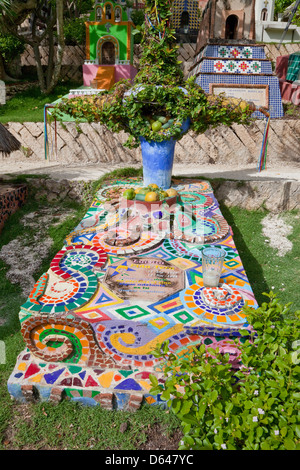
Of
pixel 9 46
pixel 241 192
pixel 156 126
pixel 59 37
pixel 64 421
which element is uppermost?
pixel 59 37

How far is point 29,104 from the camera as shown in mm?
12023

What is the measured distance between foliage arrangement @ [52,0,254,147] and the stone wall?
11.0ft

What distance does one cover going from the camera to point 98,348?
3.23m

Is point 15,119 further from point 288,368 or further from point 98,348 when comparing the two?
point 288,368

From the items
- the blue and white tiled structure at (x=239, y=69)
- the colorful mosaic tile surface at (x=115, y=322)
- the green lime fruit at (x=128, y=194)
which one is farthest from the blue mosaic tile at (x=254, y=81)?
the colorful mosaic tile surface at (x=115, y=322)

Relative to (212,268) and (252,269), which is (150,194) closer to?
(252,269)

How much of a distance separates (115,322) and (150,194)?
2.63 metres

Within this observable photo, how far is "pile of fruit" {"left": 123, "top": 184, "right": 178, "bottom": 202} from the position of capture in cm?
542

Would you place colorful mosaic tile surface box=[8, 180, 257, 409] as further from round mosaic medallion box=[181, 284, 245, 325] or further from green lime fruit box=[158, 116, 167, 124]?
green lime fruit box=[158, 116, 167, 124]

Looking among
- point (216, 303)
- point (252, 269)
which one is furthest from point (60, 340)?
point (252, 269)

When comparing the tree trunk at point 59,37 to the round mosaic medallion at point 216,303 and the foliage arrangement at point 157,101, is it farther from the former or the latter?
the round mosaic medallion at point 216,303

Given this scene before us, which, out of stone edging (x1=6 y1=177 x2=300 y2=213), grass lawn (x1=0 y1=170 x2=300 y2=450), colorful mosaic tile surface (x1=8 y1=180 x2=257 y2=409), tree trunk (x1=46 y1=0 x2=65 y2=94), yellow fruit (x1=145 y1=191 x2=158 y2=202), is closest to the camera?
grass lawn (x1=0 y1=170 x2=300 y2=450)

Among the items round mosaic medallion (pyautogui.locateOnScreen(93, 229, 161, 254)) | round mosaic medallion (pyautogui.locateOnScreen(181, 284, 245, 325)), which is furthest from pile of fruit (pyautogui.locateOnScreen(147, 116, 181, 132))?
round mosaic medallion (pyautogui.locateOnScreen(181, 284, 245, 325))

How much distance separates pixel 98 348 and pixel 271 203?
18.5ft
